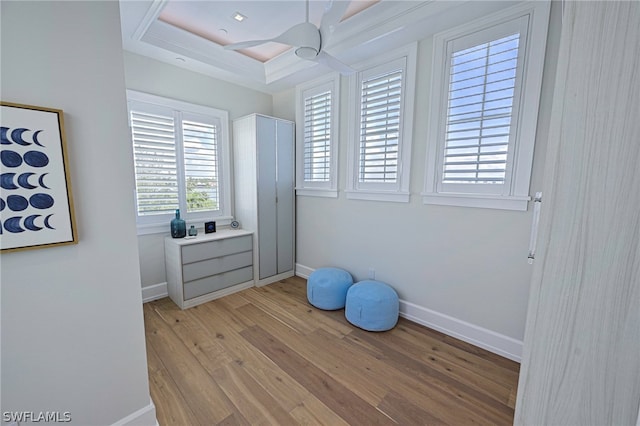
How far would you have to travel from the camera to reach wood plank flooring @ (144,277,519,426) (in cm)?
156

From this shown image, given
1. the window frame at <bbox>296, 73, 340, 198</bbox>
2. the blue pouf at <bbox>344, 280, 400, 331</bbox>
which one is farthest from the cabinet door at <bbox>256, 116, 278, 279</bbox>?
the blue pouf at <bbox>344, 280, 400, 331</bbox>

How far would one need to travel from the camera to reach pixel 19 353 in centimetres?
109

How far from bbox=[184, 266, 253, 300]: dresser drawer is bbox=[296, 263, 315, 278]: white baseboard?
2.37 ft

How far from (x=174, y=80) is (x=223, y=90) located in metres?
0.58

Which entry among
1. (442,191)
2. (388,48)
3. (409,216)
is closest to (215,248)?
(409,216)

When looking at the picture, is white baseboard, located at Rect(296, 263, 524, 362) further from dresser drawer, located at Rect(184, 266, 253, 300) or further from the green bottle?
the green bottle

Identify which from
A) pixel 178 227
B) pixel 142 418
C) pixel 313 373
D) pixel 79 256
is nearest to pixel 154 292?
pixel 178 227

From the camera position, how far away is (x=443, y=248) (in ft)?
7.71

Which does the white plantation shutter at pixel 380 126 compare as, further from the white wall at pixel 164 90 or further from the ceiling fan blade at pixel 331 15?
the white wall at pixel 164 90

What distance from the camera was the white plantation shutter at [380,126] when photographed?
100.0 inches

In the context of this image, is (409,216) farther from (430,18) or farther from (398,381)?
(430,18)

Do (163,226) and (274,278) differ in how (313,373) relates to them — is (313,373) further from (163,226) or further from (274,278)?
(163,226)

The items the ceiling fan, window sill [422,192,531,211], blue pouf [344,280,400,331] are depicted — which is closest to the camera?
the ceiling fan

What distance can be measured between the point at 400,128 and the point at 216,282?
2.66m
